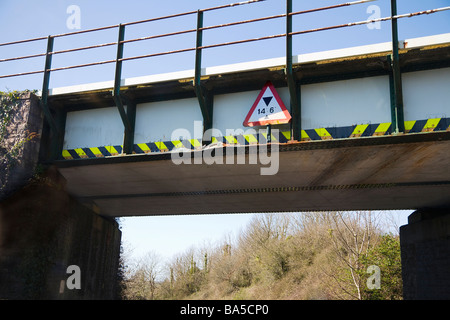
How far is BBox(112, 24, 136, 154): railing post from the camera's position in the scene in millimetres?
10867

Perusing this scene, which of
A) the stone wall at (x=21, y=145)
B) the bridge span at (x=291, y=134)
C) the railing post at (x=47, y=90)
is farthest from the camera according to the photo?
the railing post at (x=47, y=90)

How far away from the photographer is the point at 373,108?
30.8 feet

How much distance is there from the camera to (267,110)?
393 inches

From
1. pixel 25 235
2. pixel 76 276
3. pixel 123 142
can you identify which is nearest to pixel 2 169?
pixel 25 235

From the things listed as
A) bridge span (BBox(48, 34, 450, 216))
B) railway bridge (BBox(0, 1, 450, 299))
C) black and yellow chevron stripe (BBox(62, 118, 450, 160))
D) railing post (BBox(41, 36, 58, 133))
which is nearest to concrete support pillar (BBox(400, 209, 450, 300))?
railway bridge (BBox(0, 1, 450, 299))

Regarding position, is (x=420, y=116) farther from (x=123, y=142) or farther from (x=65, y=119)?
(x=65, y=119)

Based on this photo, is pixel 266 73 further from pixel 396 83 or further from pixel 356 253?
pixel 356 253

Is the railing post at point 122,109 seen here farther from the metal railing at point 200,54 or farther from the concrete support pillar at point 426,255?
the concrete support pillar at point 426,255

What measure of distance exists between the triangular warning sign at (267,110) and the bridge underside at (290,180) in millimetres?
615

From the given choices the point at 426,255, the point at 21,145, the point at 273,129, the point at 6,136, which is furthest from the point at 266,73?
the point at 426,255

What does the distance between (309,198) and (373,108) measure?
506cm

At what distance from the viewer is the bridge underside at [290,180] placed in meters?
9.58

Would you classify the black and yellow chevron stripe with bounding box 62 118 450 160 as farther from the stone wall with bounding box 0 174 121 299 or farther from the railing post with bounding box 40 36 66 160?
the stone wall with bounding box 0 174 121 299

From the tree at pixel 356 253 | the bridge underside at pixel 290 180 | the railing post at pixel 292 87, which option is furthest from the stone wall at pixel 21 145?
the tree at pixel 356 253
